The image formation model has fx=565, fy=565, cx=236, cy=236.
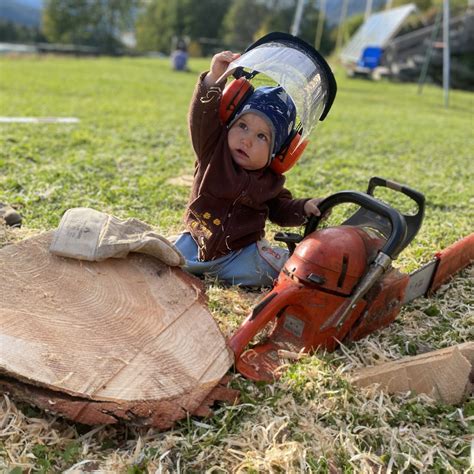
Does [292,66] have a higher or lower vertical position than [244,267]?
higher

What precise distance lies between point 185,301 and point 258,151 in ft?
3.14

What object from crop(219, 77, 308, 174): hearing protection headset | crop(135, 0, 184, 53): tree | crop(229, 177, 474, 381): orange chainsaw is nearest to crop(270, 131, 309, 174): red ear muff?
crop(219, 77, 308, 174): hearing protection headset

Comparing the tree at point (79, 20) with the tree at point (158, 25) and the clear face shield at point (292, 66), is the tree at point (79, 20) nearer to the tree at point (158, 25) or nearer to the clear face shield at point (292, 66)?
the tree at point (158, 25)

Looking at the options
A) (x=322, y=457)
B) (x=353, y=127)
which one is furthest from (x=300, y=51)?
(x=353, y=127)

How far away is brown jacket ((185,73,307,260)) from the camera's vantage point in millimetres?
2936

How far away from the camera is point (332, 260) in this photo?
2369 mm

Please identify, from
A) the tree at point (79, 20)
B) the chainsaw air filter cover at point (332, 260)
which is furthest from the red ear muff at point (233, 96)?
the tree at point (79, 20)

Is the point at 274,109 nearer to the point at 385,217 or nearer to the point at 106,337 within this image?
the point at 385,217

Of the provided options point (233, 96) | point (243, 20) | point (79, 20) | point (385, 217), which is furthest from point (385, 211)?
point (79, 20)

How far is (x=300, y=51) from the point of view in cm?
283

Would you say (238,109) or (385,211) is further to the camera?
(238,109)

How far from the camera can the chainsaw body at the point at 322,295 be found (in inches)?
91.0

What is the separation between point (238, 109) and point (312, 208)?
2.13 ft

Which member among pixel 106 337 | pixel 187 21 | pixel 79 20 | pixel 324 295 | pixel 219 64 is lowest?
pixel 79 20
